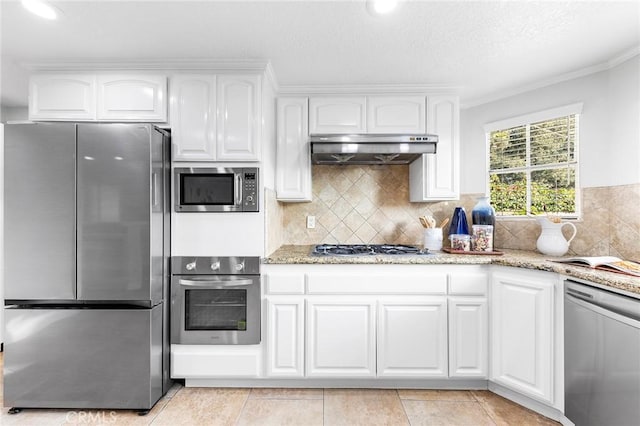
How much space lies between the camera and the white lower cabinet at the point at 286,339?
7.18ft

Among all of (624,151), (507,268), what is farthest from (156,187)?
(624,151)

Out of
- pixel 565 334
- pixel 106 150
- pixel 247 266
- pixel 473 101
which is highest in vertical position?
pixel 473 101

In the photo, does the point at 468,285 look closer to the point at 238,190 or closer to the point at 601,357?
the point at 601,357

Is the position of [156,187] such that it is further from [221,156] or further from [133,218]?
[221,156]

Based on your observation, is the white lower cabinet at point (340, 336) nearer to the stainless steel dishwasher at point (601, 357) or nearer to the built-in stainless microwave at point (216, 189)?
the built-in stainless microwave at point (216, 189)

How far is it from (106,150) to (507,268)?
2.69 metres

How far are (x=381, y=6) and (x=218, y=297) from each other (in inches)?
79.8

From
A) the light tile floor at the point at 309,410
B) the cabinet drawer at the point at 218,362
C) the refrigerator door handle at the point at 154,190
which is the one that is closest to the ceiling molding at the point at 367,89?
the refrigerator door handle at the point at 154,190

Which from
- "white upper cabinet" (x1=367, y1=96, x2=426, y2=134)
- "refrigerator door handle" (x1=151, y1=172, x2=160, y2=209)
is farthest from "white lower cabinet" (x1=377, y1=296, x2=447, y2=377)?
"refrigerator door handle" (x1=151, y1=172, x2=160, y2=209)

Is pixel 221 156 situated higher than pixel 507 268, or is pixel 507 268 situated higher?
pixel 221 156

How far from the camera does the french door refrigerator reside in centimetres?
195

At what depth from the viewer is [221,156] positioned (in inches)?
86.9

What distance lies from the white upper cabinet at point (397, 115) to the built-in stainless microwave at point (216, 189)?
114 centimetres

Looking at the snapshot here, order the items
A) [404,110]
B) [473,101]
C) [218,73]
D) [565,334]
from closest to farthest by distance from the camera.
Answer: [565,334] → [218,73] → [404,110] → [473,101]
